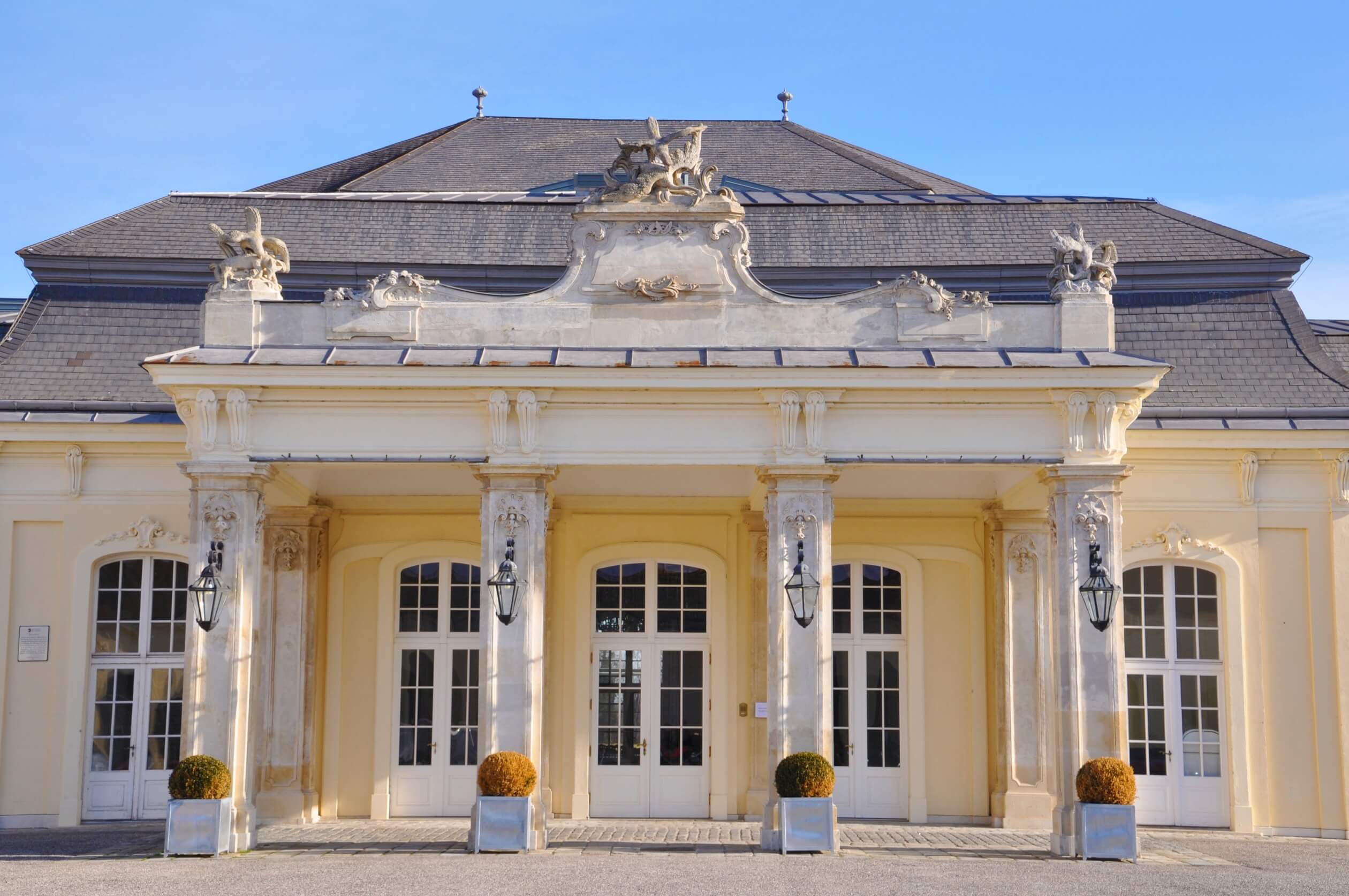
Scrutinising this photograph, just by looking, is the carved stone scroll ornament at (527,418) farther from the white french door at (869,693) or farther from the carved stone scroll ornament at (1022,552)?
the carved stone scroll ornament at (1022,552)

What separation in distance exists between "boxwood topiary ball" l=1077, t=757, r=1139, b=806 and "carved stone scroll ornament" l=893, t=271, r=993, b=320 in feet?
15.8

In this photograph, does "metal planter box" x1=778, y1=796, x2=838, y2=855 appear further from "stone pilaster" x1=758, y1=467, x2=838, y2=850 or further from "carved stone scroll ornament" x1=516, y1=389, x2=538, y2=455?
"carved stone scroll ornament" x1=516, y1=389, x2=538, y2=455

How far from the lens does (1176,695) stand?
18.4 meters

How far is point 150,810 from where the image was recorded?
18.5 m

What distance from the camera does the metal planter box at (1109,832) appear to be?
14629 mm

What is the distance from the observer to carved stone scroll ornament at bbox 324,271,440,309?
1605cm

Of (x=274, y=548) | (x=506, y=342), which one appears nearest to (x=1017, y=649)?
(x=506, y=342)

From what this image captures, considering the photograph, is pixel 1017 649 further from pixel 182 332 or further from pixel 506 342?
pixel 182 332

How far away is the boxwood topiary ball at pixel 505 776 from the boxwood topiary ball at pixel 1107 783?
5.39 meters

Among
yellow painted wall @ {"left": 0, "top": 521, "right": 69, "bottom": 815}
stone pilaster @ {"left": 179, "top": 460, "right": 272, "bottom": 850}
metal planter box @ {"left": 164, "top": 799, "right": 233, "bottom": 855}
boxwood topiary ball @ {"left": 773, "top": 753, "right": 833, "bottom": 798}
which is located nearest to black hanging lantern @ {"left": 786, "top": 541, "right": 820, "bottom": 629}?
boxwood topiary ball @ {"left": 773, "top": 753, "right": 833, "bottom": 798}

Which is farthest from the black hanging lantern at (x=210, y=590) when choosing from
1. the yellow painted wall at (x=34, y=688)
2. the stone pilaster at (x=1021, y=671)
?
the stone pilaster at (x=1021, y=671)

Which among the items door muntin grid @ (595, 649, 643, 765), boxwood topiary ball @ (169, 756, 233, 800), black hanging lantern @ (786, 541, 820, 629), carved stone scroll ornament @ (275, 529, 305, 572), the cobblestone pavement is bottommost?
the cobblestone pavement

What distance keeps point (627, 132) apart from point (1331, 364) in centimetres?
→ 1276

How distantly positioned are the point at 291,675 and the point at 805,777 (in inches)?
274
